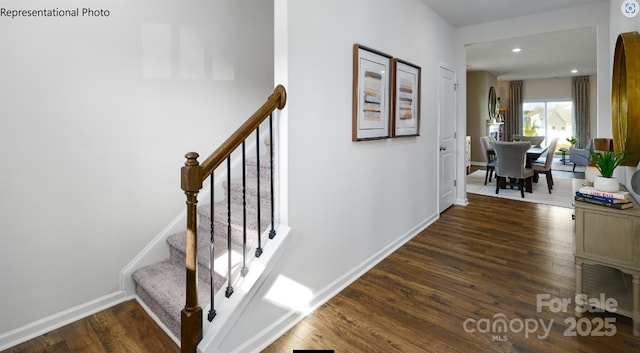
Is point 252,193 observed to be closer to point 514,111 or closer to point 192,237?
point 192,237

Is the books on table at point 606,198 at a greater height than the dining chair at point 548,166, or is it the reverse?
the dining chair at point 548,166

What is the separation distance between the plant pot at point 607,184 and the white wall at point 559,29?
2228 mm

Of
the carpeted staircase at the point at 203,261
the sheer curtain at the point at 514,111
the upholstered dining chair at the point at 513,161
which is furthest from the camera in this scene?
the sheer curtain at the point at 514,111

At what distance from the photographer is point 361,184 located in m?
2.66

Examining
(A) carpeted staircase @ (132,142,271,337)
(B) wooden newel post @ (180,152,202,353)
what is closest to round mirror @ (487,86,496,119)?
(A) carpeted staircase @ (132,142,271,337)

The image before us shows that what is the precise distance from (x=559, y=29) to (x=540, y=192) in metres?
2.84

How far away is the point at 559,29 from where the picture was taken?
13.3 ft

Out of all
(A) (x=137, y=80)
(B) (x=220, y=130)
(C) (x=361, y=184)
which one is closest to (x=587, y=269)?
(C) (x=361, y=184)

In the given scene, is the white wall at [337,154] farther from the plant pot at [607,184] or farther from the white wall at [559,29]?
the white wall at [559,29]

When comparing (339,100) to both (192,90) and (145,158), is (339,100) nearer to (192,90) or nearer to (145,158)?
(192,90)

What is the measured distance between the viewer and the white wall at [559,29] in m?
3.64

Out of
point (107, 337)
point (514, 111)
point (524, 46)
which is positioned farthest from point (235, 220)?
point (514, 111)

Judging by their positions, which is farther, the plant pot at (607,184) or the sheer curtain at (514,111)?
the sheer curtain at (514,111)

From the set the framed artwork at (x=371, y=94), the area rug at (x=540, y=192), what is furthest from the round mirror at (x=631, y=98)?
the area rug at (x=540, y=192)
